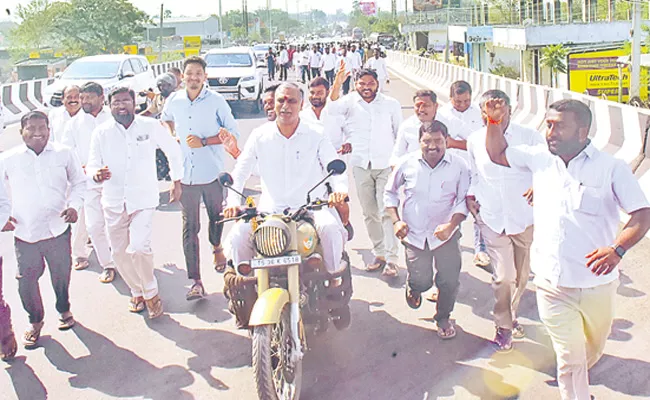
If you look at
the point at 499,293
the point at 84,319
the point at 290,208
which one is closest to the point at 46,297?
the point at 84,319

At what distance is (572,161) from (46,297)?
4.88 m

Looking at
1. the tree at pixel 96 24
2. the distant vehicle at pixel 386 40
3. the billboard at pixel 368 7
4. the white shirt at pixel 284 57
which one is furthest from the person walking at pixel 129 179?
the billboard at pixel 368 7

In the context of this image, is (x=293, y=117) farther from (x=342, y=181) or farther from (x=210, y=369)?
(x=210, y=369)

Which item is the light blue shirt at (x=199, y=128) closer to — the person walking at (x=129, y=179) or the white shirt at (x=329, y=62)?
the person walking at (x=129, y=179)

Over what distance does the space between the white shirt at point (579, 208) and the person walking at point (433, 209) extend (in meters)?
1.34

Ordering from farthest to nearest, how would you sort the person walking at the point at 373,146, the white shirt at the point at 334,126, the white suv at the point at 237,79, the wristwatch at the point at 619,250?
the white suv at the point at 237,79, the white shirt at the point at 334,126, the person walking at the point at 373,146, the wristwatch at the point at 619,250

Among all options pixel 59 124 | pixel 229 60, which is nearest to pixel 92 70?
pixel 229 60

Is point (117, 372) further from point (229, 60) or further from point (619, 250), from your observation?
point (229, 60)

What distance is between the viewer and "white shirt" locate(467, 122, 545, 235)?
5.11 meters

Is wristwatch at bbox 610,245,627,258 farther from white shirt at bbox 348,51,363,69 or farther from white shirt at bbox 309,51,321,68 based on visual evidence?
white shirt at bbox 309,51,321,68

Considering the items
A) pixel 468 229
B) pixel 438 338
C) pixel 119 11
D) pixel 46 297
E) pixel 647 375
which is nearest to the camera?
pixel 647 375

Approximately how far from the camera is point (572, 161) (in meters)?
3.91

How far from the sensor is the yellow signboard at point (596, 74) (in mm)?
21375

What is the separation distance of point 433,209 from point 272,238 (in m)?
1.56
